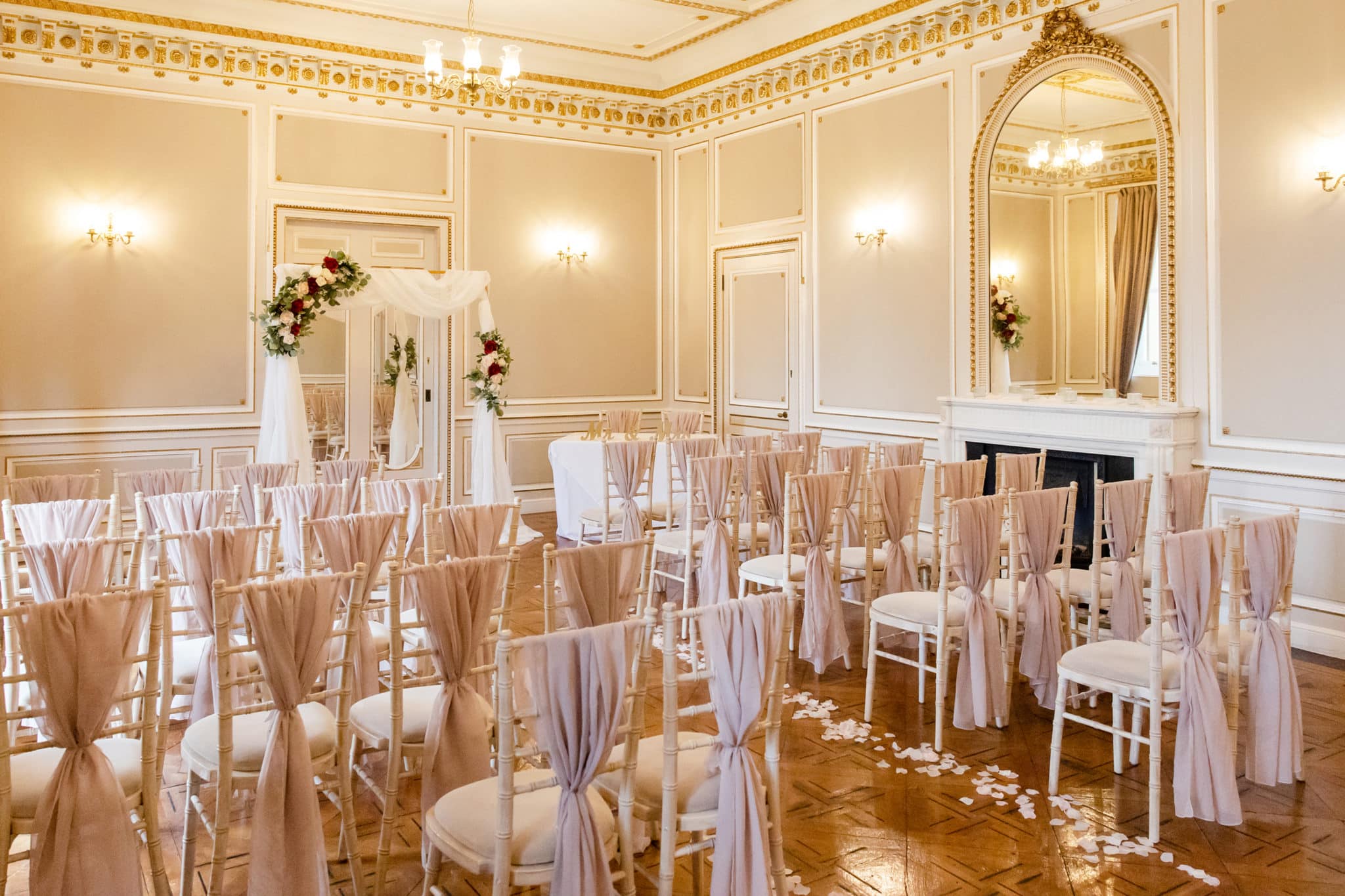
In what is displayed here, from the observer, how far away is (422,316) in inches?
333

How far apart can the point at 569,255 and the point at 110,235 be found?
3706 mm

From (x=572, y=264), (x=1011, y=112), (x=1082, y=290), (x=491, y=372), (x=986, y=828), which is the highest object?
(x=1011, y=112)

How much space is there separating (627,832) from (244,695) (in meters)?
1.96

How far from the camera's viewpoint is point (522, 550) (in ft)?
25.3

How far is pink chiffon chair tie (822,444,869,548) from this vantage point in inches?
224

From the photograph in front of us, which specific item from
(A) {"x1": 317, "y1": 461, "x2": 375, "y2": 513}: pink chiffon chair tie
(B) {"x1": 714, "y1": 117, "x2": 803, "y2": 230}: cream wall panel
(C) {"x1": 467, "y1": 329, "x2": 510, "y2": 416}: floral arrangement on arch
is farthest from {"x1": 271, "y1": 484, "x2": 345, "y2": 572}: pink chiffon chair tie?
(B) {"x1": 714, "y1": 117, "x2": 803, "y2": 230}: cream wall panel

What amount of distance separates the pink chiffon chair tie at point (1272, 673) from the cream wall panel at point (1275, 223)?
2174 mm

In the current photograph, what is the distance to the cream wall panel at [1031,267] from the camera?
259 inches

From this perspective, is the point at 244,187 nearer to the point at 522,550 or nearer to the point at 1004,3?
the point at 522,550

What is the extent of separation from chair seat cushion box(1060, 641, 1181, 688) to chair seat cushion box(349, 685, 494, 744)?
6.34 feet

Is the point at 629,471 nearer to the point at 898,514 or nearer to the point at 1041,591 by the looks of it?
the point at 898,514

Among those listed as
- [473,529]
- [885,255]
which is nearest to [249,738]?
[473,529]

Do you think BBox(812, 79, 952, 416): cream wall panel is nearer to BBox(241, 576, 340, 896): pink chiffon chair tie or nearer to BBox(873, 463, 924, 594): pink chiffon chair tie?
BBox(873, 463, 924, 594): pink chiffon chair tie

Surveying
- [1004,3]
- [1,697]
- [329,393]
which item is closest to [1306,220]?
[1004,3]
